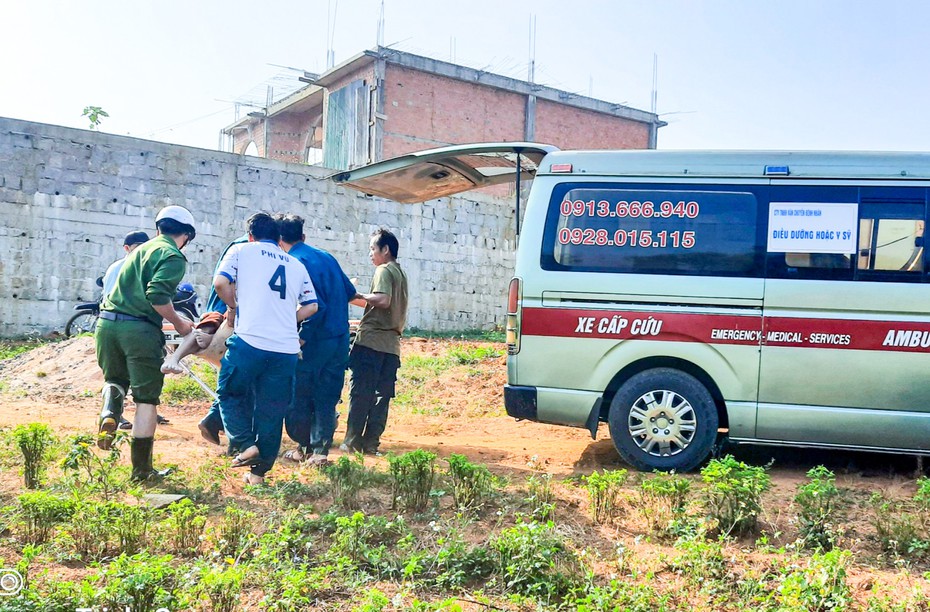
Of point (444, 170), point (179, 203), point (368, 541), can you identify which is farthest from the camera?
point (179, 203)

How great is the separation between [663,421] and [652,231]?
148 cm

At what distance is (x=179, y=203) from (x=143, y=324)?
1020cm

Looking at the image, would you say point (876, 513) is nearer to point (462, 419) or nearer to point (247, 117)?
point (462, 419)

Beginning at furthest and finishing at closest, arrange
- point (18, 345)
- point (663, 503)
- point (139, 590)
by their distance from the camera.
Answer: point (18, 345) → point (663, 503) → point (139, 590)

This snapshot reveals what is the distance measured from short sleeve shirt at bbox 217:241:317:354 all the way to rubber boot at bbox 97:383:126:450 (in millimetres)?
1199

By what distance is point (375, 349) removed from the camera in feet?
23.1

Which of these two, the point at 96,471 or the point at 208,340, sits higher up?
the point at 208,340

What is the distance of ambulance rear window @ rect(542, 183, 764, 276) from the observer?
620 cm

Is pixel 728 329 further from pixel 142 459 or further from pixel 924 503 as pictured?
pixel 142 459

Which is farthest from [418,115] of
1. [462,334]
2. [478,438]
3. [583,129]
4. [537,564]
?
[537,564]

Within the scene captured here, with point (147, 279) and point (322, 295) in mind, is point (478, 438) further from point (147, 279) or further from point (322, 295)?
point (147, 279)

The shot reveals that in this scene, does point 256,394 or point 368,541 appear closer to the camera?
point 368,541

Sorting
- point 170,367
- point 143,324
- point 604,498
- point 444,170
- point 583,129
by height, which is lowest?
point 604,498

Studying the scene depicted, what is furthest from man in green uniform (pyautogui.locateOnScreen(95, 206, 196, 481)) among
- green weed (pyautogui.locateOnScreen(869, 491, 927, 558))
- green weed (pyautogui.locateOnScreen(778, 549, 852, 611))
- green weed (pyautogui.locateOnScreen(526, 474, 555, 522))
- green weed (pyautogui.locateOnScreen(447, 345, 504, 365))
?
green weed (pyautogui.locateOnScreen(447, 345, 504, 365))
